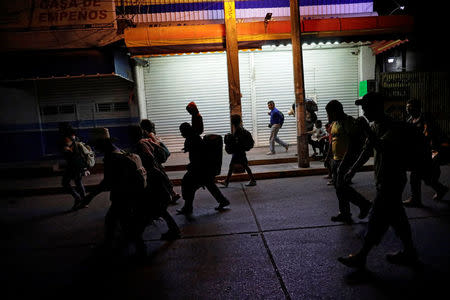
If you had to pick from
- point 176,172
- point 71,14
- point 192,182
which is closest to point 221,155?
point 192,182

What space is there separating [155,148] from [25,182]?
18.3 ft

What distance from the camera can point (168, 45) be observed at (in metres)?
8.66

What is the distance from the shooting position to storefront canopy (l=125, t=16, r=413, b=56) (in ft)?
28.1

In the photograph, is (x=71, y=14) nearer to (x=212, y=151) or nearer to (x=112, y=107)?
(x=112, y=107)

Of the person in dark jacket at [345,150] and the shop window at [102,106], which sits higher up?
the shop window at [102,106]

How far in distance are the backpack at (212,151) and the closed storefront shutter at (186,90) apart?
22.3 ft

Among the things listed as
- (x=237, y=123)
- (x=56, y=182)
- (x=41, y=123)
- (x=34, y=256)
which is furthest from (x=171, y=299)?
(x=41, y=123)

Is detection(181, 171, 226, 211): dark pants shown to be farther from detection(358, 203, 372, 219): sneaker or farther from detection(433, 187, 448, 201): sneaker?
detection(433, 187, 448, 201): sneaker

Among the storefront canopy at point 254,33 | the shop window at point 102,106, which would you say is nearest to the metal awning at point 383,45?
the storefront canopy at point 254,33

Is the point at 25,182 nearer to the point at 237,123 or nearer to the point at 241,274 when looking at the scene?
the point at 237,123

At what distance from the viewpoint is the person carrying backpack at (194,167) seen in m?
4.99

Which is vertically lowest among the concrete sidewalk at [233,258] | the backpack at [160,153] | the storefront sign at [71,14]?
the concrete sidewalk at [233,258]

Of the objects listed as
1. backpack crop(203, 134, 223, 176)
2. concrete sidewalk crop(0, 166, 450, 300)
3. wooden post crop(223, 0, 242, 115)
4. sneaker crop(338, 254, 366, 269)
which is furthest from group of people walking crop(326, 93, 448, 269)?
wooden post crop(223, 0, 242, 115)

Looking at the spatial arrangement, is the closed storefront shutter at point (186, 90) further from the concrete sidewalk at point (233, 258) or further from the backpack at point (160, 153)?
the concrete sidewalk at point (233, 258)
